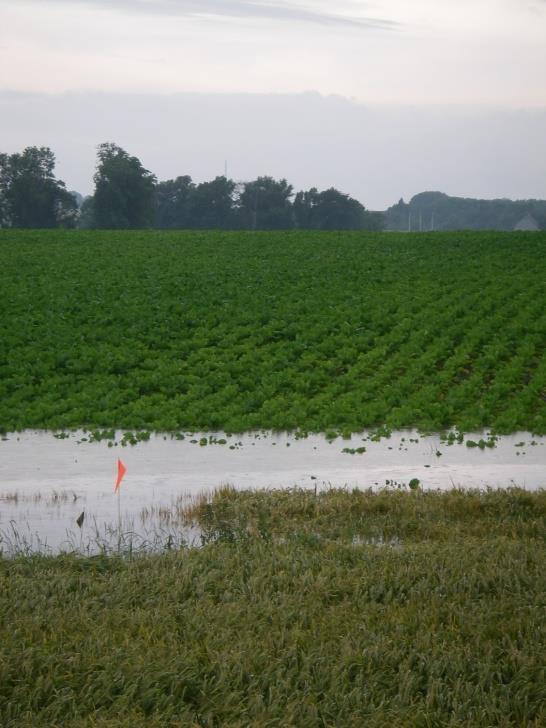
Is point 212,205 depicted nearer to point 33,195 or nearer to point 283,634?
point 33,195

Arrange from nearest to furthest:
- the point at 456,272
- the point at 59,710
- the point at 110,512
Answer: the point at 59,710 → the point at 110,512 → the point at 456,272

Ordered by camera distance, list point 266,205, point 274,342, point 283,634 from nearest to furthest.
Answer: point 283,634 < point 274,342 < point 266,205

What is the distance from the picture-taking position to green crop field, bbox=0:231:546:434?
17.4 m

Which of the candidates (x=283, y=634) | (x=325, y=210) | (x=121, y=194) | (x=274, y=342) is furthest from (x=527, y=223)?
(x=283, y=634)

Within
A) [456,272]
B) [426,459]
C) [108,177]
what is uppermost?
[108,177]

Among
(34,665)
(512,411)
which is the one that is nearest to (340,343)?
(512,411)

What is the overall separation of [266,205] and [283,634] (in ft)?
289

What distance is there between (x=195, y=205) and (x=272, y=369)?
74.1 meters

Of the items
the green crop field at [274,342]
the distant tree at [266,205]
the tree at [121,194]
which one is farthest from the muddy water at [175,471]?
the distant tree at [266,205]

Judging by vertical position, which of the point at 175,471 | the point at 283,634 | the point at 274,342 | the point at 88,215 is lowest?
the point at 175,471

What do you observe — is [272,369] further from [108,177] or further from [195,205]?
[195,205]

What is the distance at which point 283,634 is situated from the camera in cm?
686

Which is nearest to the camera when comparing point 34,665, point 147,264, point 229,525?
point 34,665

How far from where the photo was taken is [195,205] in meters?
93.2
